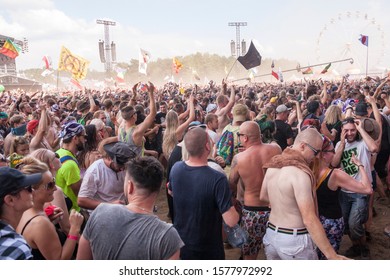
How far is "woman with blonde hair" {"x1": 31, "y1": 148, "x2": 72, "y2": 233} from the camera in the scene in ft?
10.1

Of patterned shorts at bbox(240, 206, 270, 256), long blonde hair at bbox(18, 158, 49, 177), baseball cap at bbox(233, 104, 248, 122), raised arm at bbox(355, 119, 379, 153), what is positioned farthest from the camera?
baseball cap at bbox(233, 104, 248, 122)

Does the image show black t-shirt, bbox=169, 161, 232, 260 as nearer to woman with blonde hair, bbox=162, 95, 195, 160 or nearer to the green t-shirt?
the green t-shirt

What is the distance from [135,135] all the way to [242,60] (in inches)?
381

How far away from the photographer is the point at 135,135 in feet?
16.8

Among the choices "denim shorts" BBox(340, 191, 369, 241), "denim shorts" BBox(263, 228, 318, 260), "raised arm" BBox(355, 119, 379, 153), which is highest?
"raised arm" BBox(355, 119, 379, 153)

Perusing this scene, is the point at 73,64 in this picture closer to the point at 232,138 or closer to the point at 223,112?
the point at 223,112

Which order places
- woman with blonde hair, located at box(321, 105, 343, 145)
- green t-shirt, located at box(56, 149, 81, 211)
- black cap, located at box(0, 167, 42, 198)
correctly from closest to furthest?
1. black cap, located at box(0, 167, 42, 198)
2. green t-shirt, located at box(56, 149, 81, 211)
3. woman with blonde hair, located at box(321, 105, 343, 145)

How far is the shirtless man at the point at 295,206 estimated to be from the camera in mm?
2793

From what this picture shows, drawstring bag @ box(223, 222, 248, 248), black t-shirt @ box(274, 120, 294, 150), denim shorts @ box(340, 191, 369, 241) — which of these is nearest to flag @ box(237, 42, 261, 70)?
black t-shirt @ box(274, 120, 294, 150)

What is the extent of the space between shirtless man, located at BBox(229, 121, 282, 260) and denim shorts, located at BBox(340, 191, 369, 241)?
1.19 meters

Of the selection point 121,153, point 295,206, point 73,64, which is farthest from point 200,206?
point 73,64

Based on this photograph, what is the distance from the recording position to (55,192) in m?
3.21

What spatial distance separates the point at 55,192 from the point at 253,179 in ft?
6.12
